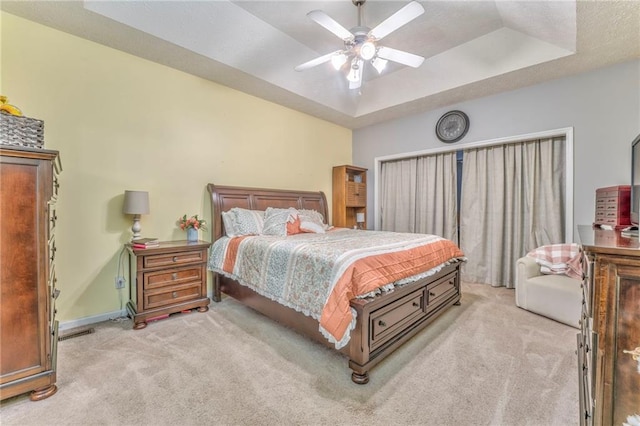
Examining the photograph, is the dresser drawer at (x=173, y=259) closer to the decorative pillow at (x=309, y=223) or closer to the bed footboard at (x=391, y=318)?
the decorative pillow at (x=309, y=223)

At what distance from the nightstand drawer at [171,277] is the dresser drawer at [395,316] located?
2.08 meters

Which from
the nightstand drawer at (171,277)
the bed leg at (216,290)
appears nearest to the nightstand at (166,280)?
the nightstand drawer at (171,277)

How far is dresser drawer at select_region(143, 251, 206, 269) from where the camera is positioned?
2.67 metres

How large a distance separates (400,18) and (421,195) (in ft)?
10.4

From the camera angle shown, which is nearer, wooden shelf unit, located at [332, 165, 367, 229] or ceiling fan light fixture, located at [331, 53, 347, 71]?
ceiling fan light fixture, located at [331, 53, 347, 71]

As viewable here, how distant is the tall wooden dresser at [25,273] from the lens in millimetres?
1544

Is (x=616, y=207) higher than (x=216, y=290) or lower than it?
higher

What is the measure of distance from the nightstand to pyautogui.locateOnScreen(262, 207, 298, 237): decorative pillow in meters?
0.78

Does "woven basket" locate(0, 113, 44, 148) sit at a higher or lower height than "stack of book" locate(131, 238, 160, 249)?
higher

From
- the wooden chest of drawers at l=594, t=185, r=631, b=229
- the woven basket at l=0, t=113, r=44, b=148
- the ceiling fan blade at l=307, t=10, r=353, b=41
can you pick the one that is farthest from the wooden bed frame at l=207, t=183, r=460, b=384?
the ceiling fan blade at l=307, t=10, r=353, b=41

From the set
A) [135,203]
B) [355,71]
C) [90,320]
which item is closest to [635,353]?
[355,71]

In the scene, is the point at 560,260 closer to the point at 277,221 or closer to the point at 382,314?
the point at 382,314

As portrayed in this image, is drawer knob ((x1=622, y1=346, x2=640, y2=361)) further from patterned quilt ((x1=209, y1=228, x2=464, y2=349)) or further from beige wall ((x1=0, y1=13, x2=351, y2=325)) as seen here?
beige wall ((x1=0, y1=13, x2=351, y2=325))

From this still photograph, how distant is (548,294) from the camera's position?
2.77 metres
